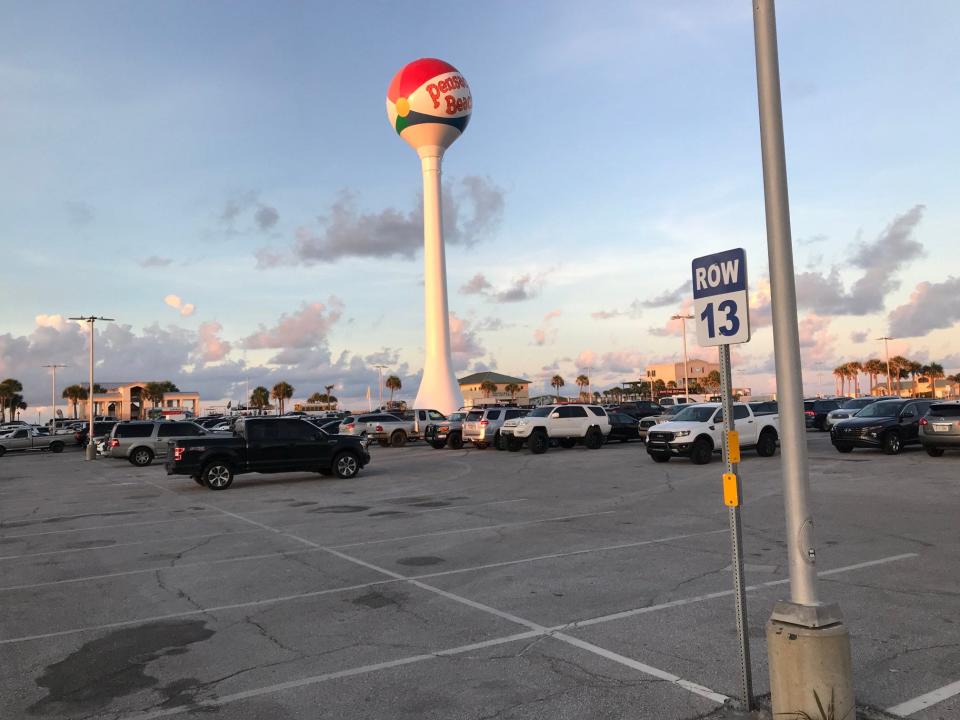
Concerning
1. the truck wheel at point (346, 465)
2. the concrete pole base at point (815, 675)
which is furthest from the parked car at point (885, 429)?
the concrete pole base at point (815, 675)

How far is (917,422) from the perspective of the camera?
24297 mm

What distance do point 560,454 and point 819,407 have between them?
69.6ft

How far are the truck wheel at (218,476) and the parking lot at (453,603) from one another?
3.61 m

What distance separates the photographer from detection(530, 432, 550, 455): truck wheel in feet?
95.6

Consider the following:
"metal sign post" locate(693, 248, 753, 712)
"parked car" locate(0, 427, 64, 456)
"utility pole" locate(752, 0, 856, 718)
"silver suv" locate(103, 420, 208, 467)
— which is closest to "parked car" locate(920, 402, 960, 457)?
"metal sign post" locate(693, 248, 753, 712)

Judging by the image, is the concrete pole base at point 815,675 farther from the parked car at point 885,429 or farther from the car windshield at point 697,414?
the parked car at point 885,429

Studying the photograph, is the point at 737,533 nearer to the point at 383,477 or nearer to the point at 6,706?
the point at 6,706

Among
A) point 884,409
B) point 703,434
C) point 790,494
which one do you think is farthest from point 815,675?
point 884,409

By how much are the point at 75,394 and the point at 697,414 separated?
15109 centimetres

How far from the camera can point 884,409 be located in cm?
2502

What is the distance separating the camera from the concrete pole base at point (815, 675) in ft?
14.3

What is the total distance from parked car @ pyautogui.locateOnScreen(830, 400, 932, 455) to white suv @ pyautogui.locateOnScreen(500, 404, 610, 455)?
9.11m

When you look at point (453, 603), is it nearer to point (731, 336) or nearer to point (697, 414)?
point (731, 336)

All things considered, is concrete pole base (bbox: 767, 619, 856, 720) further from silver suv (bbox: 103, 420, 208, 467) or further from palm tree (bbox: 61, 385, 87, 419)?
palm tree (bbox: 61, 385, 87, 419)
